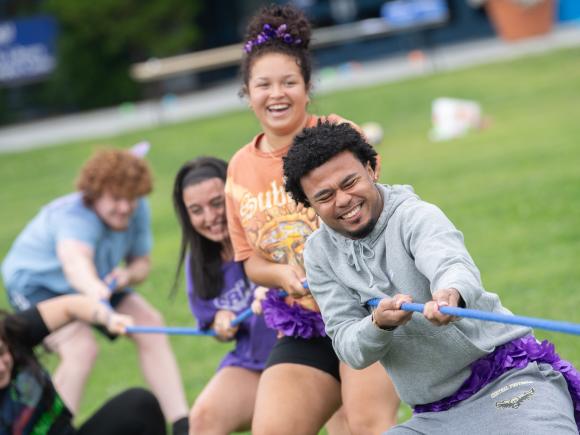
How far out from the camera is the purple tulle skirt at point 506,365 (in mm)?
3277

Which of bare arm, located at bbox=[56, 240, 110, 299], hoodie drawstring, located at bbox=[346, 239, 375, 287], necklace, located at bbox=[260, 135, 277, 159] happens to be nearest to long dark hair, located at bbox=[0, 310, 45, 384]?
bare arm, located at bbox=[56, 240, 110, 299]

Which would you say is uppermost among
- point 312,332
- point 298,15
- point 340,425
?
point 298,15

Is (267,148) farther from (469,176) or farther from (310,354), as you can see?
(469,176)

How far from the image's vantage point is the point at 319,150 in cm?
337

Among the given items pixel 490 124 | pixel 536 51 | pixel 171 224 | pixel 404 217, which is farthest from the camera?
pixel 536 51

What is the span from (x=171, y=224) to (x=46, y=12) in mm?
12142

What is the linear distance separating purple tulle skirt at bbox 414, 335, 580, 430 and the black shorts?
0.78m

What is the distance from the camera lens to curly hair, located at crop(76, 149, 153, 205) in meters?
5.75

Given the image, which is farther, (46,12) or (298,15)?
(46,12)

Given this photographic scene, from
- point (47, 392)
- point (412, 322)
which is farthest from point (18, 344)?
point (412, 322)

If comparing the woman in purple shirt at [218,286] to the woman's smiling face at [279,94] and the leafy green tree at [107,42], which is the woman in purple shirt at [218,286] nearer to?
the woman's smiling face at [279,94]

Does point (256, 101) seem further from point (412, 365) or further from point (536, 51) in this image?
point (536, 51)

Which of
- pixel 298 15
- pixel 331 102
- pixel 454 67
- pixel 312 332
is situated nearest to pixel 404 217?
pixel 312 332

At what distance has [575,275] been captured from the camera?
7.23 m
